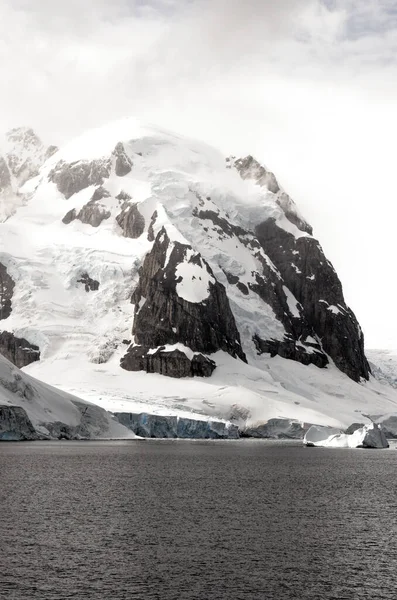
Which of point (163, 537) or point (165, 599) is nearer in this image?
point (165, 599)

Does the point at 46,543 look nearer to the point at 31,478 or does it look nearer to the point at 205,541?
the point at 205,541

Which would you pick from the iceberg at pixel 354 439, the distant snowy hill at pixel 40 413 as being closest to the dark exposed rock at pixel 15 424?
the distant snowy hill at pixel 40 413

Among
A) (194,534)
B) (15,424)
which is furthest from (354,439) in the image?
(194,534)

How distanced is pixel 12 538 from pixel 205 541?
12555 mm

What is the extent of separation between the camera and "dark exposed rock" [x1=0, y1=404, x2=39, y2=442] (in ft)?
522

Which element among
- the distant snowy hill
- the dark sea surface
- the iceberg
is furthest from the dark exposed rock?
the iceberg

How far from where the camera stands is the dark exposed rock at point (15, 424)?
15912 cm

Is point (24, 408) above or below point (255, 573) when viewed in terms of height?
above

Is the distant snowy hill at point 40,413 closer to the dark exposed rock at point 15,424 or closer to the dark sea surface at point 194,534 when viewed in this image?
the dark exposed rock at point 15,424

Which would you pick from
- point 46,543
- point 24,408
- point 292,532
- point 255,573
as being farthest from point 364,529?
point 24,408

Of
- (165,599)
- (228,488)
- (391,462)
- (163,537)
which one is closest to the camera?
(165,599)

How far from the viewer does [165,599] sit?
38.8m

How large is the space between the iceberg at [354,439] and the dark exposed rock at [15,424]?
66.8 meters

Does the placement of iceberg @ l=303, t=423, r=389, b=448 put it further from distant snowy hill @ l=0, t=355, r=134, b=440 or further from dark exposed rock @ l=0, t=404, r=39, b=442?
dark exposed rock @ l=0, t=404, r=39, b=442
